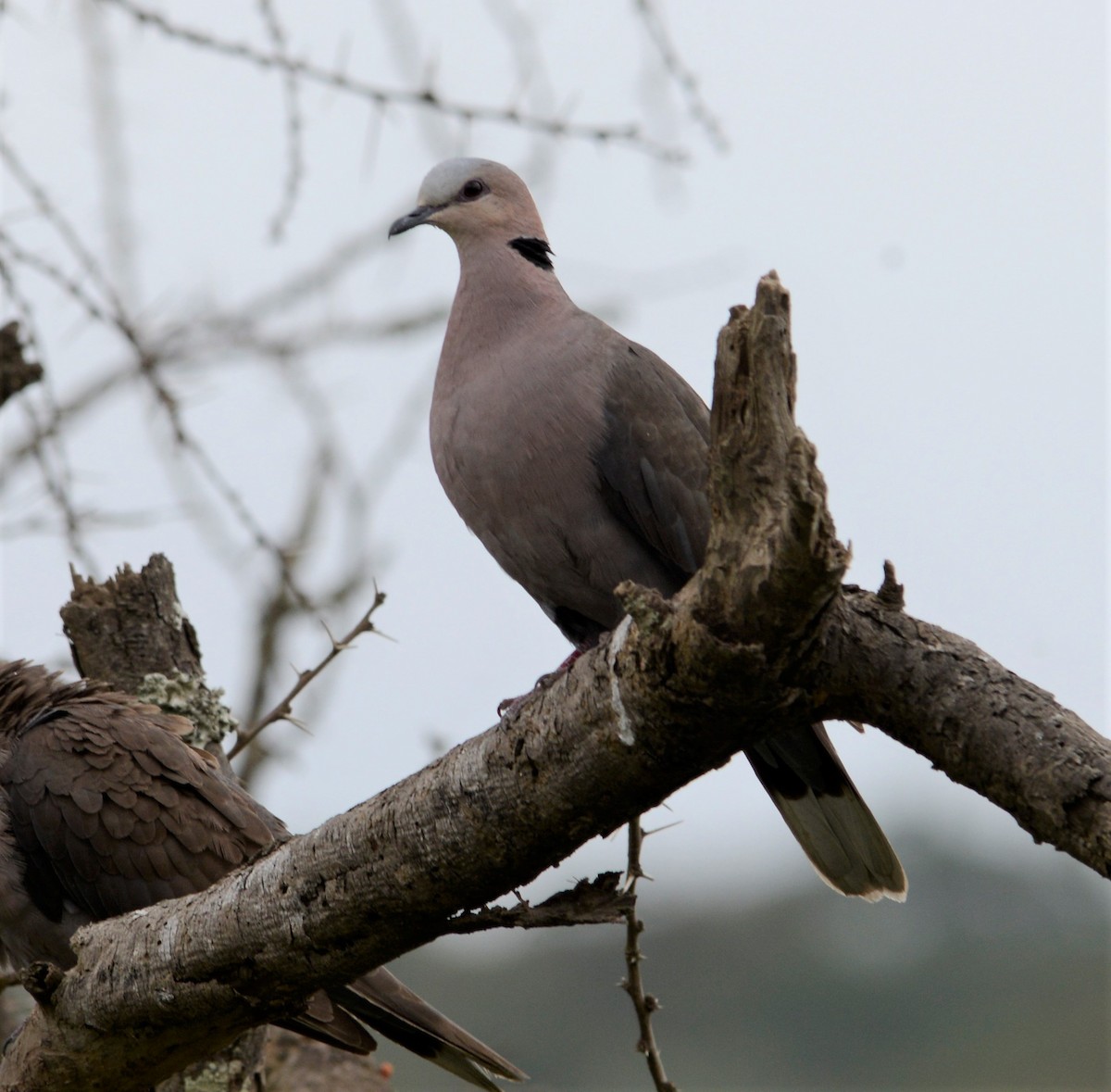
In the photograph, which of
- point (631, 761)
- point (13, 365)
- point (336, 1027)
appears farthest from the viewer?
point (13, 365)

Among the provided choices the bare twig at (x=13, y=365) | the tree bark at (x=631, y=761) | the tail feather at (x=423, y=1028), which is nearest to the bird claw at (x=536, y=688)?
the tree bark at (x=631, y=761)

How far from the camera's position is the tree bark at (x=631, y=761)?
6.53 feet

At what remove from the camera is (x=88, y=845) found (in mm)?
3764

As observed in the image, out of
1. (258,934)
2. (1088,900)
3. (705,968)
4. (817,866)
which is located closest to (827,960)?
(705,968)

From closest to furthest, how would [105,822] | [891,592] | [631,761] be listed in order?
[631,761] → [891,592] → [105,822]

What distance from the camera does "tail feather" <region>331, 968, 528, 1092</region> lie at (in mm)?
3451

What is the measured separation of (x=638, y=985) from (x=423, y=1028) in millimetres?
607

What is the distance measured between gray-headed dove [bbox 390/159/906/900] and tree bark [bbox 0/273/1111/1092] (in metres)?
1.06

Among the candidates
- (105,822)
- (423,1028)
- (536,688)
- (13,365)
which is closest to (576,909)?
(536,688)

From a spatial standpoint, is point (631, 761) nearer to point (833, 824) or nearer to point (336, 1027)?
point (833, 824)

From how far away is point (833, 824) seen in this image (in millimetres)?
3508

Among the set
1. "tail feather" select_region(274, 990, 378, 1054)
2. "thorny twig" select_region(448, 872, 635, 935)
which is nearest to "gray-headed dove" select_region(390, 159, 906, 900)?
"thorny twig" select_region(448, 872, 635, 935)

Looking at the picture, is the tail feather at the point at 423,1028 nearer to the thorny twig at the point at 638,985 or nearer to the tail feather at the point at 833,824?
the thorny twig at the point at 638,985

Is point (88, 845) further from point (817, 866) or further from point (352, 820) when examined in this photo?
point (817, 866)
